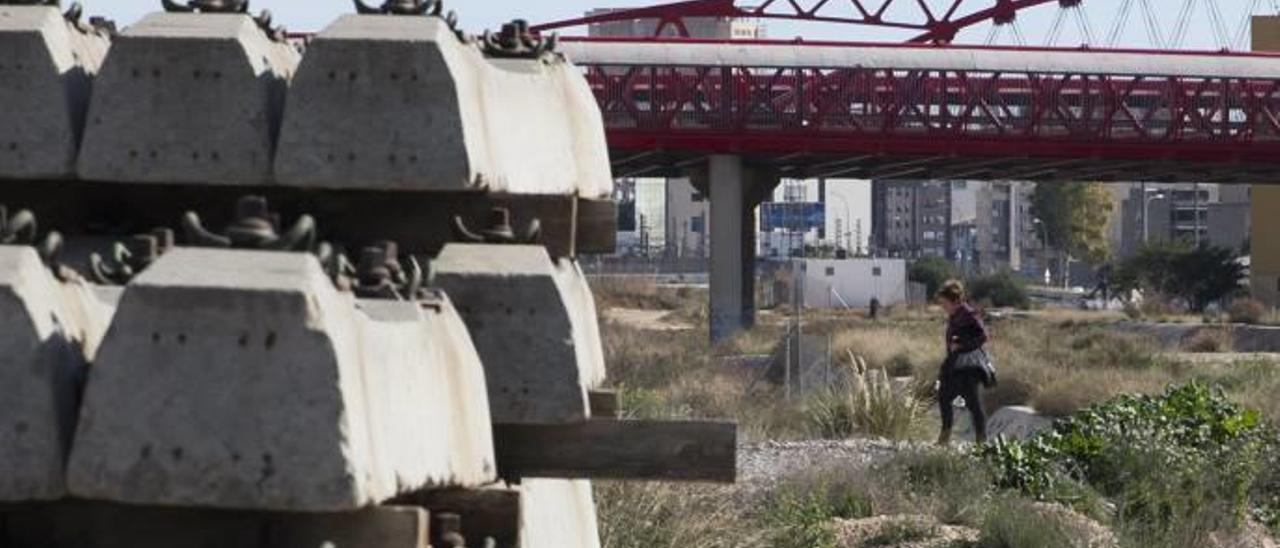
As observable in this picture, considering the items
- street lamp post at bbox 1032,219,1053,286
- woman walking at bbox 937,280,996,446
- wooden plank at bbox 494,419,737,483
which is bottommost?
street lamp post at bbox 1032,219,1053,286

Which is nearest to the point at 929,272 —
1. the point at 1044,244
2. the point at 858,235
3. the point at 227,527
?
the point at 858,235

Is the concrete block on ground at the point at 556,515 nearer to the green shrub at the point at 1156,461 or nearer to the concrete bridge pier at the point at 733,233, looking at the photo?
the green shrub at the point at 1156,461

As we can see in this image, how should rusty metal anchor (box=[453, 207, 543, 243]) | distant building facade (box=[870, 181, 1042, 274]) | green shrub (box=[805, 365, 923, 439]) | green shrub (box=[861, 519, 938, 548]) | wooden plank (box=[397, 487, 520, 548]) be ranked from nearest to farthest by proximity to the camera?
wooden plank (box=[397, 487, 520, 548]) < rusty metal anchor (box=[453, 207, 543, 243]) < green shrub (box=[861, 519, 938, 548]) < green shrub (box=[805, 365, 923, 439]) < distant building facade (box=[870, 181, 1042, 274])

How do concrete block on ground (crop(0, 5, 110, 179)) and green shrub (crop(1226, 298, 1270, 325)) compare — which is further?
green shrub (crop(1226, 298, 1270, 325))

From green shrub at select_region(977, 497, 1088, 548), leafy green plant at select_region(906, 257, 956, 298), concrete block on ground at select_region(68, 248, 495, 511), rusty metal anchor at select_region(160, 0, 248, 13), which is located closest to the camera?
concrete block on ground at select_region(68, 248, 495, 511)

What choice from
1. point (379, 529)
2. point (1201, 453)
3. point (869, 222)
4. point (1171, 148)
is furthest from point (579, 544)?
point (869, 222)

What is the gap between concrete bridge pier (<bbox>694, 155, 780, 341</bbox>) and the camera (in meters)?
54.7

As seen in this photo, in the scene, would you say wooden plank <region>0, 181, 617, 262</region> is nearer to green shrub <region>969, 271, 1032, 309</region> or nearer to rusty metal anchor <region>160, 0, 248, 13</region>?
rusty metal anchor <region>160, 0, 248, 13</region>

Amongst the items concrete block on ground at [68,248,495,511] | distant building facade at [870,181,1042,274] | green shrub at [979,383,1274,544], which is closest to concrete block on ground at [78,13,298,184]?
concrete block on ground at [68,248,495,511]

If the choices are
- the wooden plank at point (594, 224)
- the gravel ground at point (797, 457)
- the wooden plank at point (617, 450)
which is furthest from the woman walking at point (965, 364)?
the wooden plank at point (617, 450)

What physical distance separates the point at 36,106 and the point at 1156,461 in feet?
26.0

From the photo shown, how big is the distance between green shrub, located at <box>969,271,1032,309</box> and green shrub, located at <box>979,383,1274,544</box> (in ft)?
250

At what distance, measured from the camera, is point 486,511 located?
704cm

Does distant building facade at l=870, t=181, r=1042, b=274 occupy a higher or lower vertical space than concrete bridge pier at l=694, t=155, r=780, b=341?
lower
